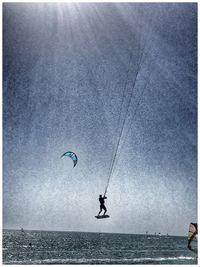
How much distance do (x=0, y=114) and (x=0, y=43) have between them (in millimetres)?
1836

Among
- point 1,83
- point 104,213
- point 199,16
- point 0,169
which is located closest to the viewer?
point 0,169

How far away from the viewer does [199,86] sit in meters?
9.11

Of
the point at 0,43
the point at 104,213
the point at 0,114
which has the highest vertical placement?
the point at 0,43

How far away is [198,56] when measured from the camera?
356 inches

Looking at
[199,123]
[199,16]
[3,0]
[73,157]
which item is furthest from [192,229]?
[3,0]

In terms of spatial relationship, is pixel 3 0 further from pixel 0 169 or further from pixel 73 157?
pixel 73 157

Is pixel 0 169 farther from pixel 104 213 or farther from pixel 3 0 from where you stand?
pixel 104 213

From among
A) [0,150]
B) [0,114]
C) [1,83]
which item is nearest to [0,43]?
[1,83]

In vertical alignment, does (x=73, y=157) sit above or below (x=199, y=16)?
below

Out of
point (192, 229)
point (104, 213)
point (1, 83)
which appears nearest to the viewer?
point (1, 83)

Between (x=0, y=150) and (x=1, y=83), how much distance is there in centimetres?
163

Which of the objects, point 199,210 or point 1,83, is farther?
point 199,210

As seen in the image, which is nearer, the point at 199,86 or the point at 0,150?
the point at 0,150

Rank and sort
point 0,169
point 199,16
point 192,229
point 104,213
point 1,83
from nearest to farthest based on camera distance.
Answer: point 0,169 → point 1,83 → point 199,16 → point 104,213 → point 192,229
